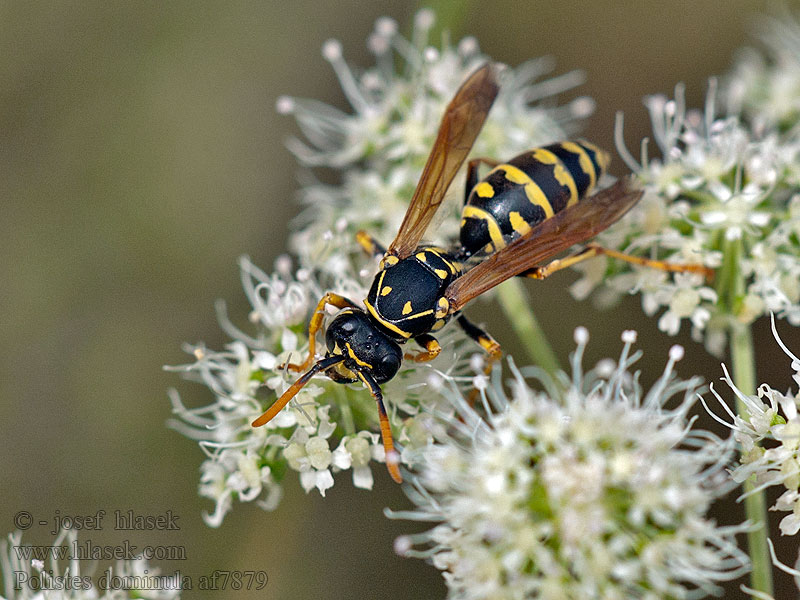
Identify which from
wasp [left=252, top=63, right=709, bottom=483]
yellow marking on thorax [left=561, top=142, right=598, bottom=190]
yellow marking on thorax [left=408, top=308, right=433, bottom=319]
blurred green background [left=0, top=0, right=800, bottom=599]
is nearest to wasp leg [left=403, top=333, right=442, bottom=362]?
wasp [left=252, top=63, right=709, bottom=483]

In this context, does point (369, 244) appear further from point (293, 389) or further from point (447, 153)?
point (293, 389)

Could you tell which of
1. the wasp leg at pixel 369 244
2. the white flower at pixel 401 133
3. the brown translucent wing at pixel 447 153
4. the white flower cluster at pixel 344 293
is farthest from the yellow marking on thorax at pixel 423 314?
the white flower at pixel 401 133

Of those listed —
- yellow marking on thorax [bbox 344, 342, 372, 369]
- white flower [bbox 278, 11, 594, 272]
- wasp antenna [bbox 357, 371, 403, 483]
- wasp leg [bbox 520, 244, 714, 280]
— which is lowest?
wasp antenna [bbox 357, 371, 403, 483]

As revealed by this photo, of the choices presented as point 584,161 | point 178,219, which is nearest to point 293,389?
point 584,161

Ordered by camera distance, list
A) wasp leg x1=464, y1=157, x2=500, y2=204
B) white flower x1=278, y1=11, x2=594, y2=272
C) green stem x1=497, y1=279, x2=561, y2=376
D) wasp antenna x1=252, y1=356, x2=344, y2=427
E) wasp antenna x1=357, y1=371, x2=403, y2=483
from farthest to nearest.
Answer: white flower x1=278, y1=11, x2=594, y2=272 < wasp leg x1=464, y1=157, x2=500, y2=204 < green stem x1=497, y1=279, x2=561, y2=376 < wasp antenna x1=252, y1=356, x2=344, y2=427 < wasp antenna x1=357, y1=371, x2=403, y2=483

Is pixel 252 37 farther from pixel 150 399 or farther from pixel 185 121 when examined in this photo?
pixel 150 399

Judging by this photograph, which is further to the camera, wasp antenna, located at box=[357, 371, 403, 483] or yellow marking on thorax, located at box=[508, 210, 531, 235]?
yellow marking on thorax, located at box=[508, 210, 531, 235]

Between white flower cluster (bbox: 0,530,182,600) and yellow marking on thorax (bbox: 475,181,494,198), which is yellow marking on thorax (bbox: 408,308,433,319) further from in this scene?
white flower cluster (bbox: 0,530,182,600)
